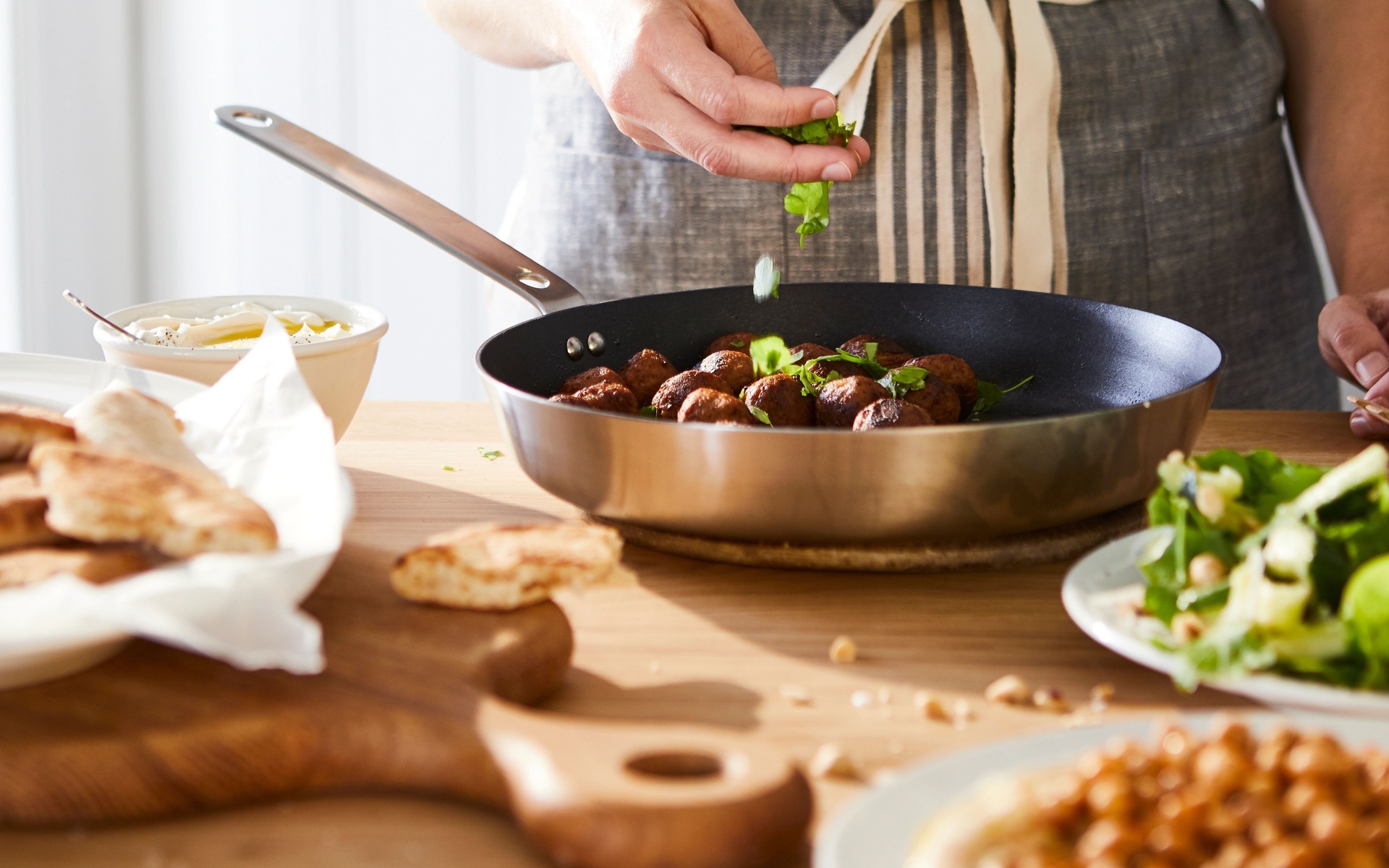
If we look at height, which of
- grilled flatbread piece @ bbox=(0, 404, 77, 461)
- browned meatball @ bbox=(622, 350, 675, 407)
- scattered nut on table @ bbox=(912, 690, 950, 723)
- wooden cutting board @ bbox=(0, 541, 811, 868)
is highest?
grilled flatbread piece @ bbox=(0, 404, 77, 461)

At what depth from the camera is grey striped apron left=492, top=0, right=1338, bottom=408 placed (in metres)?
1.62

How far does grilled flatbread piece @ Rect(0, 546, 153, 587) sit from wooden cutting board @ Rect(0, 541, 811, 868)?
6cm

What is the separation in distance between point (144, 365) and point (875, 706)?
734 millimetres

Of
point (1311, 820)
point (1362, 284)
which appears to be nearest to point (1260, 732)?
point (1311, 820)

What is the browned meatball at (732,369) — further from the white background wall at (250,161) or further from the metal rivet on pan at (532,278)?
the white background wall at (250,161)

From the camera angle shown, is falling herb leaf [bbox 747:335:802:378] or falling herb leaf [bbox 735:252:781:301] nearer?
falling herb leaf [bbox 747:335:802:378]

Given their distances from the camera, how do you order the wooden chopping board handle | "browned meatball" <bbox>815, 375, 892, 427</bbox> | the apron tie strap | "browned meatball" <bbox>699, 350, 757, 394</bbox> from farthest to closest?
1. the apron tie strap
2. "browned meatball" <bbox>699, 350, 757, 394</bbox>
3. "browned meatball" <bbox>815, 375, 892, 427</bbox>
4. the wooden chopping board handle

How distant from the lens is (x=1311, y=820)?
1.60 ft

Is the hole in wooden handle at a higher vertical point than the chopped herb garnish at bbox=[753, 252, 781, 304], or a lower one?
lower

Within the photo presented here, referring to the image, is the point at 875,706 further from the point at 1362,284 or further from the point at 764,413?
the point at 1362,284

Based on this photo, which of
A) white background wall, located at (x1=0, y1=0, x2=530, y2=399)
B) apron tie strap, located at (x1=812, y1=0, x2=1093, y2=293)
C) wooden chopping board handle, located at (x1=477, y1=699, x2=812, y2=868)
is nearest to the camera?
wooden chopping board handle, located at (x1=477, y1=699, x2=812, y2=868)

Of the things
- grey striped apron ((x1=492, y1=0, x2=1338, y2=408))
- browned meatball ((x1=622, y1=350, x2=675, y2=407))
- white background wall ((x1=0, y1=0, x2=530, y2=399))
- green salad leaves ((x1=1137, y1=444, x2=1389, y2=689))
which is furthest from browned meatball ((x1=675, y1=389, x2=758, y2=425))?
white background wall ((x1=0, y1=0, x2=530, y2=399))

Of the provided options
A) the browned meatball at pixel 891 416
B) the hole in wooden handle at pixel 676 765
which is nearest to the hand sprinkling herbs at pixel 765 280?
the browned meatball at pixel 891 416

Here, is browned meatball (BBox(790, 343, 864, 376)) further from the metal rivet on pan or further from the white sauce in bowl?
the white sauce in bowl
